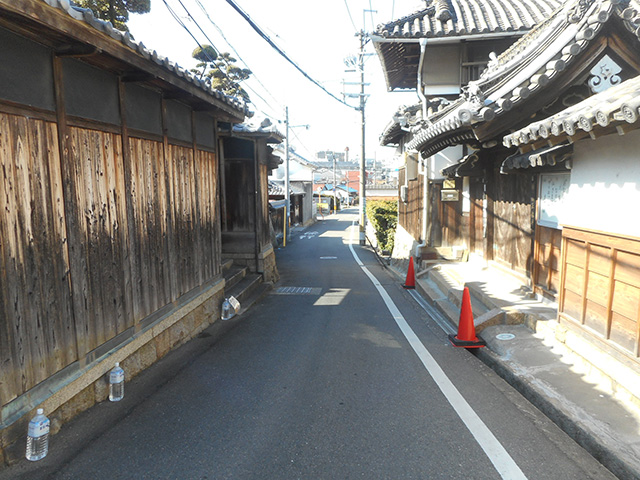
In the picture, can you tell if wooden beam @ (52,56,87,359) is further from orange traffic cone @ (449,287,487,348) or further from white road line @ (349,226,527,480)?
orange traffic cone @ (449,287,487,348)

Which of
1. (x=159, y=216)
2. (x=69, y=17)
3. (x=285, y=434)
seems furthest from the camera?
(x=159, y=216)

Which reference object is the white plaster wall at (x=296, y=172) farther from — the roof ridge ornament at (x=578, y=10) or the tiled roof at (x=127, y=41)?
the roof ridge ornament at (x=578, y=10)

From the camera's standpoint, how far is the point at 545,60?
20.7 ft

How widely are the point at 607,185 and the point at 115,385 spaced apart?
21.0 feet

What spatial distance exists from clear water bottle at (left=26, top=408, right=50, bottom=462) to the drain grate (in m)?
8.40

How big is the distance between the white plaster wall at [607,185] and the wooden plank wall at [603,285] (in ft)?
0.53

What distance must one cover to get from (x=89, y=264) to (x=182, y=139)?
11.5ft

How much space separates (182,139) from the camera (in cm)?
776

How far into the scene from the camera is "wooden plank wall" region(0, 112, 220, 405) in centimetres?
387

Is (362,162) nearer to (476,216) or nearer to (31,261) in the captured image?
(476,216)

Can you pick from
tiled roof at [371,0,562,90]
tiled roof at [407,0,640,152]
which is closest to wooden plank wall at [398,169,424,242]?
tiled roof at [371,0,562,90]

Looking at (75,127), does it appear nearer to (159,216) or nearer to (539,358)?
(159,216)

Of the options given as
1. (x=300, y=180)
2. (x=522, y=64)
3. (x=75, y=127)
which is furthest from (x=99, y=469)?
(x=300, y=180)

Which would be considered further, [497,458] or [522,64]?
[522,64]
